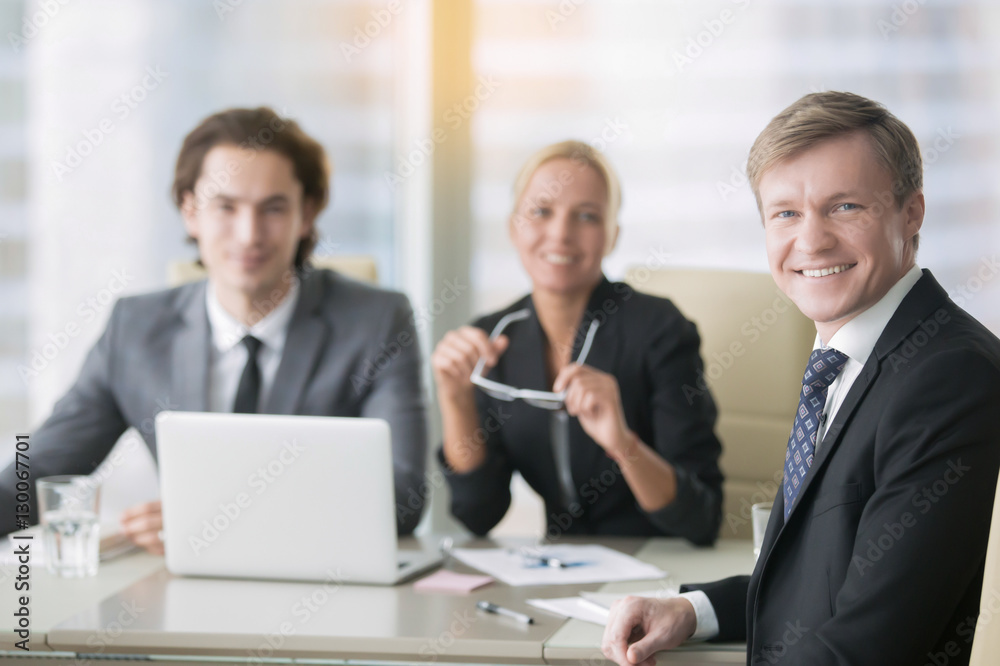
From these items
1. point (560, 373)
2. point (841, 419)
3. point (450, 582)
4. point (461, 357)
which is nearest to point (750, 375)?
point (560, 373)

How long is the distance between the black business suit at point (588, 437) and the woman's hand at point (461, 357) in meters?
0.14

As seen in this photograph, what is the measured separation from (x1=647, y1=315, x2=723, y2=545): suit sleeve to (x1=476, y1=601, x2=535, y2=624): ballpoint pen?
1.66 feet

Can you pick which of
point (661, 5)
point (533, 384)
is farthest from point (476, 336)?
point (661, 5)

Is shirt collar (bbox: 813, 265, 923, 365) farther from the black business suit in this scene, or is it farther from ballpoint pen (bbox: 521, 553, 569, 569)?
the black business suit

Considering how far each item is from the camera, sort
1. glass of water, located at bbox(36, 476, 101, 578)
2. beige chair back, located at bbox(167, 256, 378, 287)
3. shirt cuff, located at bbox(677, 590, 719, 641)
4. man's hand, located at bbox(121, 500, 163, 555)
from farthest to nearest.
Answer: beige chair back, located at bbox(167, 256, 378, 287), man's hand, located at bbox(121, 500, 163, 555), glass of water, located at bbox(36, 476, 101, 578), shirt cuff, located at bbox(677, 590, 719, 641)

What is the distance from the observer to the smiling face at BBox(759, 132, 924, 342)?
3.83ft

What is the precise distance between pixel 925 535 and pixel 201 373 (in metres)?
1.53

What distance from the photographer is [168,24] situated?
9.48ft

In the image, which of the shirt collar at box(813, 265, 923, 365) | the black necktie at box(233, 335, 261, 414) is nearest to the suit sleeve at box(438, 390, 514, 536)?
the black necktie at box(233, 335, 261, 414)

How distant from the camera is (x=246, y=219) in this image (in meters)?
2.10

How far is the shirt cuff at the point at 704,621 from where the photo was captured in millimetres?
1257

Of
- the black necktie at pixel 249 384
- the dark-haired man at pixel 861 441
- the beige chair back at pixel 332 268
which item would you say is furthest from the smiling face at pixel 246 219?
the dark-haired man at pixel 861 441

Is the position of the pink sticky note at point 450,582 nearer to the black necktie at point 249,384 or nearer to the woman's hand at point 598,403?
the woman's hand at point 598,403

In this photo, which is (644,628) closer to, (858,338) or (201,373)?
(858,338)
